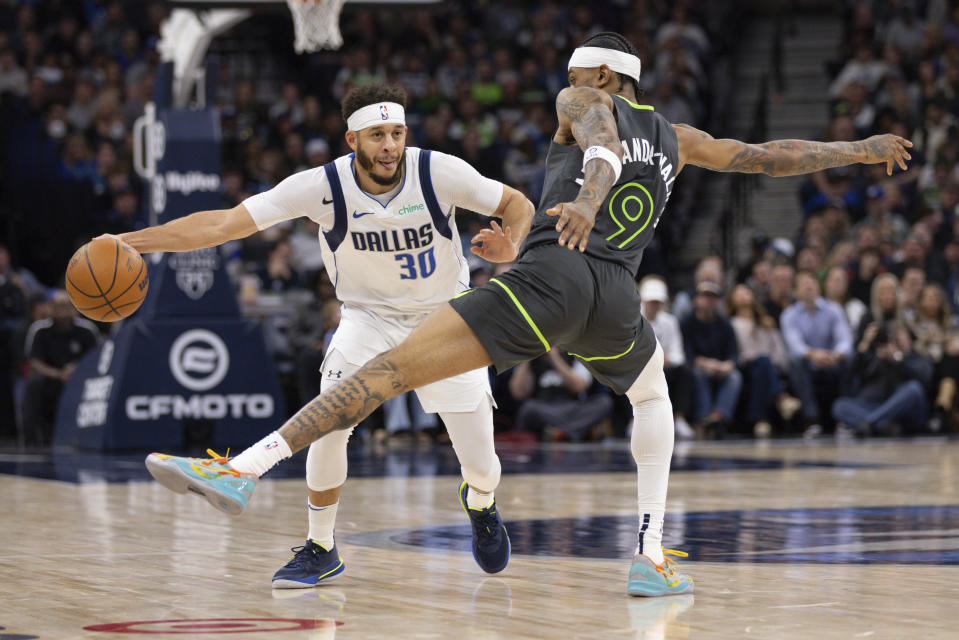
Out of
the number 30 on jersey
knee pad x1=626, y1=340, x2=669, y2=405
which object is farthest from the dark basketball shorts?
the number 30 on jersey

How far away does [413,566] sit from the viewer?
19.6ft

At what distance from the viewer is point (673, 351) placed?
15258mm

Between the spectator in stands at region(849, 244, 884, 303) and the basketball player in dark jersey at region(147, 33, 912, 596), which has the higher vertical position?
the spectator in stands at region(849, 244, 884, 303)

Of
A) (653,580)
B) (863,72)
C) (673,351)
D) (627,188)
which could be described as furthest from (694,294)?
(653,580)

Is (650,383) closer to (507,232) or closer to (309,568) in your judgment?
(507,232)

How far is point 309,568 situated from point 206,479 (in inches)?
40.4

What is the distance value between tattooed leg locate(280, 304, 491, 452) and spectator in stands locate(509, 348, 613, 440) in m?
9.80

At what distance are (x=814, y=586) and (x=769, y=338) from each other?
36.0 feet

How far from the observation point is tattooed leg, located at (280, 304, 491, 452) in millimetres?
4848

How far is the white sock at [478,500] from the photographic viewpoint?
19.5 feet

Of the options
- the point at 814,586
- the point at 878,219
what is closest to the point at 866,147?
the point at 814,586

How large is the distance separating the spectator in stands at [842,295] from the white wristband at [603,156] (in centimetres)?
1186

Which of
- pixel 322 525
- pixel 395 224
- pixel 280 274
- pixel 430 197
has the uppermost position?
pixel 280 274

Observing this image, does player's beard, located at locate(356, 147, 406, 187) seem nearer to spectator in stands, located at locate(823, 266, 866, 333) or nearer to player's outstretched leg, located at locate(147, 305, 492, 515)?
player's outstretched leg, located at locate(147, 305, 492, 515)
